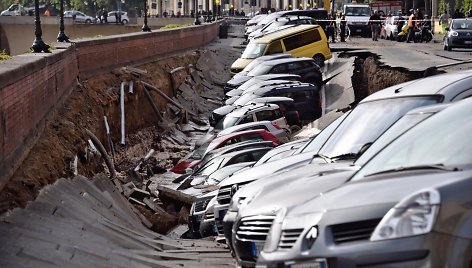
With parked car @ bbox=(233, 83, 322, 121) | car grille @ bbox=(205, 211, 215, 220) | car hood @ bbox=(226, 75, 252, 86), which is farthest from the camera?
car hood @ bbox=(226, 75, 252, 86)

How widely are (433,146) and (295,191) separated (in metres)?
1.43

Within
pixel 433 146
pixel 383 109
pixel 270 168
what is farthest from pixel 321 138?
pixel 433 146

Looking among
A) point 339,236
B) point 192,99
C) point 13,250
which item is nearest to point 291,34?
point 192,99

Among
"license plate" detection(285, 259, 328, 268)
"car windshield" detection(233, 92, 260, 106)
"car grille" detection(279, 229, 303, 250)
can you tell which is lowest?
"car windshield" detection(233, 92, 260, 106)

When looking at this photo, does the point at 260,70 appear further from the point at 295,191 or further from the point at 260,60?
the point at 295,191

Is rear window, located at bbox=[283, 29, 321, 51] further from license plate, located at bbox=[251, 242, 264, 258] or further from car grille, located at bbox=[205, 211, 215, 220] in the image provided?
license plate, located at bbox=[251, 242, 264, 258]

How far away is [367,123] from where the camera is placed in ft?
37.0

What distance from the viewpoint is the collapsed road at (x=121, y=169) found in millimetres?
14344

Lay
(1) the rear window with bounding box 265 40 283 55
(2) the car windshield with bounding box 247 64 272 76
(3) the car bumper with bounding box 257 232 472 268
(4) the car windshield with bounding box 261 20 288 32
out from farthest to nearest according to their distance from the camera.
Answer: (4) the car windshield with bounding box 261 20 288 32 → (1) the rear window with bounding box 265 40 283 55 → (2) the car windshield with bounding box 247 64 272 76 → (3) the car bumper with bounding box 257 232 472 268

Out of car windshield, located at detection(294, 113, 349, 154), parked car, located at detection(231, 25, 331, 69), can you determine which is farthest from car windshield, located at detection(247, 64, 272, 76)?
car windshield, located at detection(294, 113, 349, 154)

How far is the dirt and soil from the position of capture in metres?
18.6

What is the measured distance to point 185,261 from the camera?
15.7 metres

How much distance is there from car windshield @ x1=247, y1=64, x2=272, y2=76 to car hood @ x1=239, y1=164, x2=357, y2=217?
30.9 meters

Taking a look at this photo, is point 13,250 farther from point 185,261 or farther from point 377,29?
point 377,29
